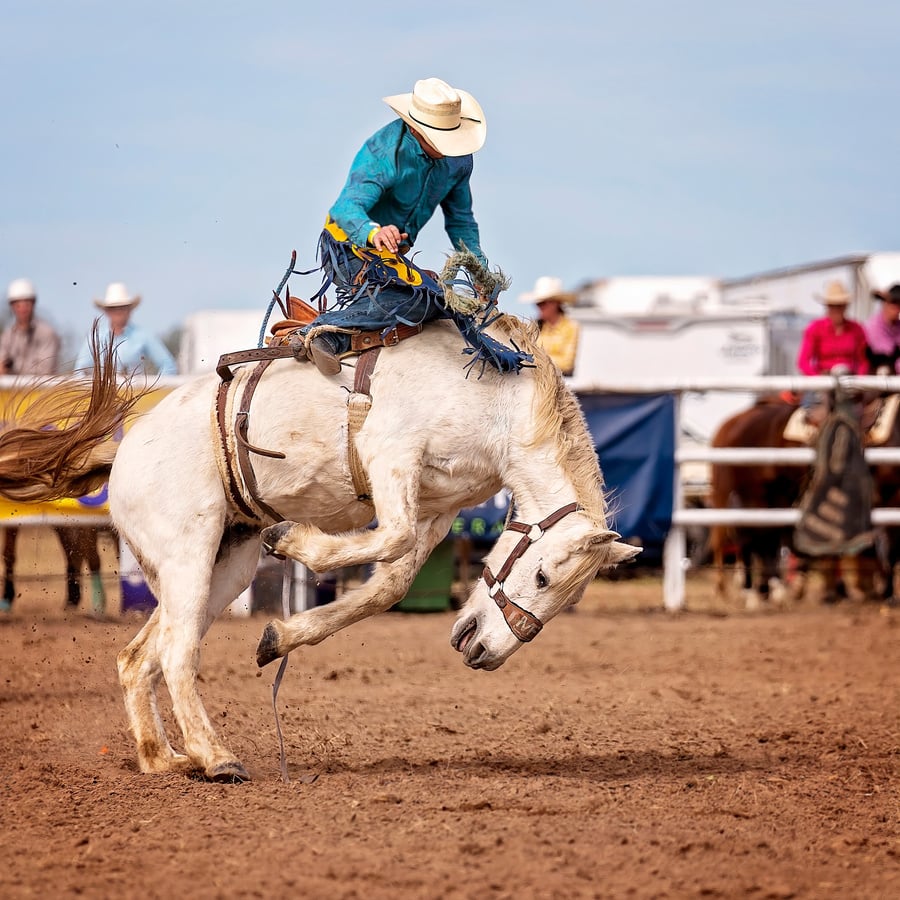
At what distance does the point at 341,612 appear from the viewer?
4.44m

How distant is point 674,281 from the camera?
2148cm

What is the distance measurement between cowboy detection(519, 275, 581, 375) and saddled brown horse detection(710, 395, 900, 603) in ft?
5.97

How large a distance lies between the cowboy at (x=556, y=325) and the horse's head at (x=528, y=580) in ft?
16.5

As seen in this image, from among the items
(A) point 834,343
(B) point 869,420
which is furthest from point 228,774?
(A) point 834,343

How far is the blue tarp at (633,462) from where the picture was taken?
9.75 m

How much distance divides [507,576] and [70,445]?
1.91m

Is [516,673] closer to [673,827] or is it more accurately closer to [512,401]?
[512,401]

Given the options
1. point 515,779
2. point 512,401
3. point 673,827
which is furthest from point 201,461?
point 673,827

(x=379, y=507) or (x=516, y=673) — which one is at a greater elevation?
(x=379, y=507)

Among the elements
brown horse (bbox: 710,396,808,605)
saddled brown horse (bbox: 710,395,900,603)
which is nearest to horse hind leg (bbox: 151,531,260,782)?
saddled brown horse (bbox: 710,395,900,603)

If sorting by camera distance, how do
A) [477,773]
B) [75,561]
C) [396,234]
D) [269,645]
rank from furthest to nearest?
[75,561], [477,773], [396,234], [269,645]

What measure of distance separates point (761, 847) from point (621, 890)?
627mm

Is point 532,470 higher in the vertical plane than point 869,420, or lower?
higher

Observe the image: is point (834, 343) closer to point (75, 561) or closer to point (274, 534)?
point (75, 561)
